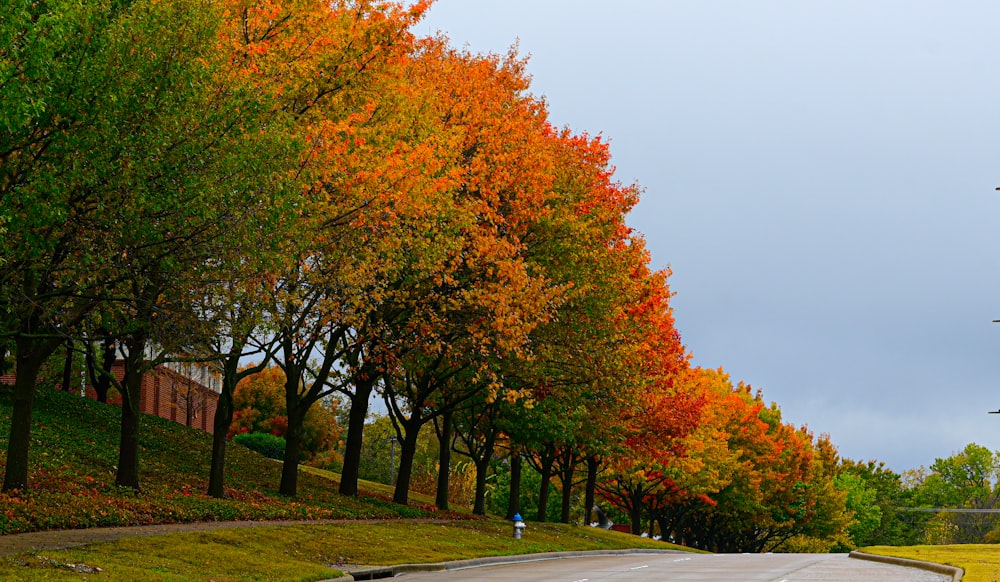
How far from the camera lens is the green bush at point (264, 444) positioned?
60938 millimetres

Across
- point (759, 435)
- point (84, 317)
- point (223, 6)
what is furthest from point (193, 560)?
point (759, 435)

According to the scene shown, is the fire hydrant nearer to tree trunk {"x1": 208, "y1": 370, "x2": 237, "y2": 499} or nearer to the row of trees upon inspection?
the row of trees

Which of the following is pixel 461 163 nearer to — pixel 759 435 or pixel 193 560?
pixel 193 560

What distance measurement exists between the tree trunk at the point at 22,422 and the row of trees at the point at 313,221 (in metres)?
0.05

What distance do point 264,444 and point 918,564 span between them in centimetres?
3911

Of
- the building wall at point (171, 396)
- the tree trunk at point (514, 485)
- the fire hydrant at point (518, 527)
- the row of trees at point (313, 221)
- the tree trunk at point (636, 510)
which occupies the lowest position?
the tree trunk at point (636, 510)

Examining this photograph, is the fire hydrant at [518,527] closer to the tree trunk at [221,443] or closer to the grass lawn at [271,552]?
the grass lawn at [271,552]

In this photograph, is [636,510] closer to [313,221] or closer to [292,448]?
[292,448]

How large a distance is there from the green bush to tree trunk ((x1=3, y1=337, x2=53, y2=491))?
37143 millimetres

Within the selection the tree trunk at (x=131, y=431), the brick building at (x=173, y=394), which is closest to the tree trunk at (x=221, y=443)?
the tree trunk at (x=131, y=431)

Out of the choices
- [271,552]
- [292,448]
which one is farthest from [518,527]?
[271,552]

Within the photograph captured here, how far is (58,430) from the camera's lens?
1391 inches

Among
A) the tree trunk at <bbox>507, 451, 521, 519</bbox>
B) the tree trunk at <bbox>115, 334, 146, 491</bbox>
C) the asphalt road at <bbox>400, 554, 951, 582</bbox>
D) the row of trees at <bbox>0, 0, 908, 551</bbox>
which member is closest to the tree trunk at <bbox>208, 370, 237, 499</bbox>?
the row of trees at <bbox>0, 0, 908, 551</bbox>

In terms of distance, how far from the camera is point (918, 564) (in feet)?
95.9
